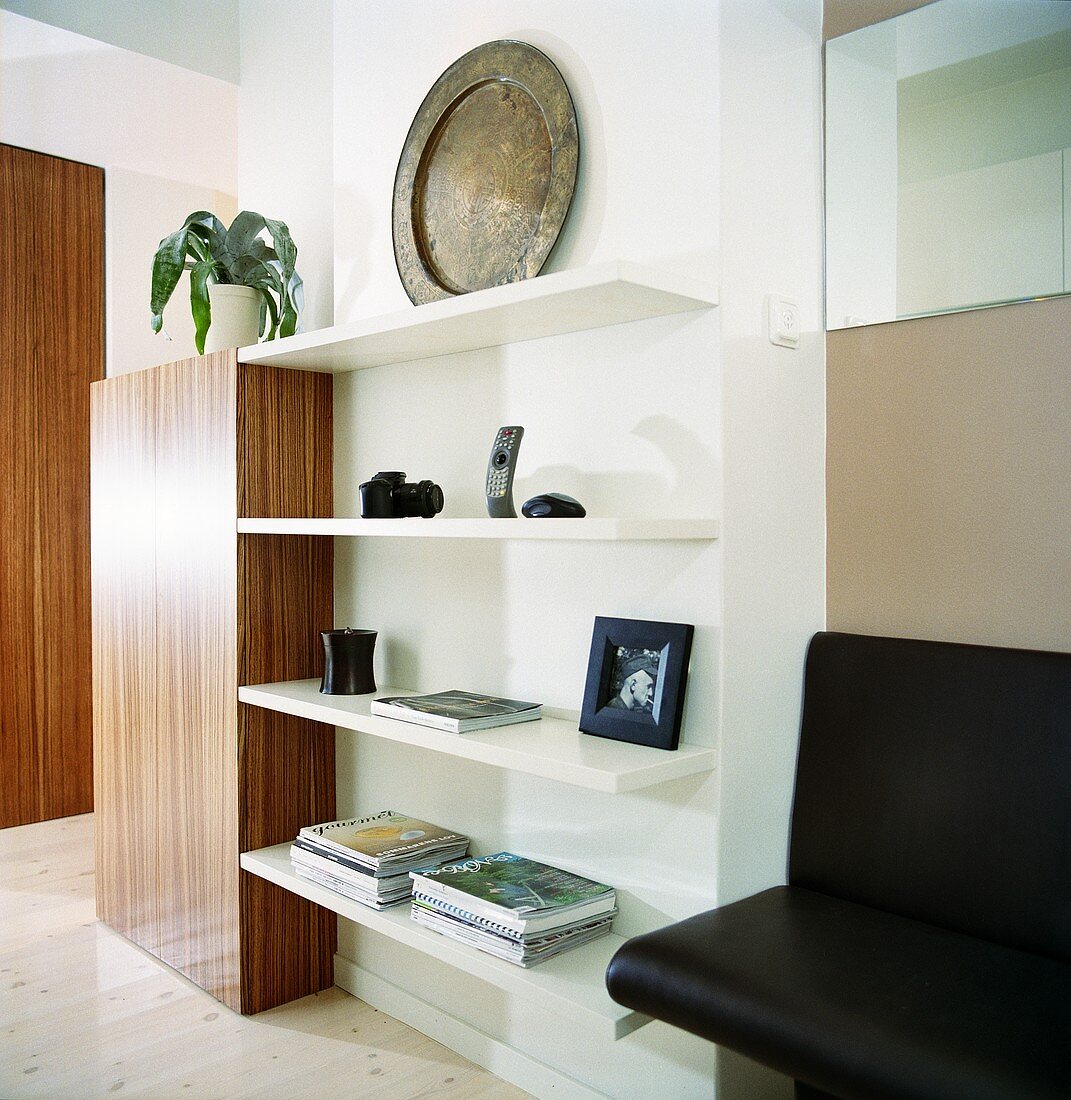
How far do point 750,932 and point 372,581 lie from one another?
1.24 meters

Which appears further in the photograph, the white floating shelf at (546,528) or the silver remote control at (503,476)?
the silver remote control at (503,476)

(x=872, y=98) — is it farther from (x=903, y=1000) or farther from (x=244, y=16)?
(x=244, y=16)

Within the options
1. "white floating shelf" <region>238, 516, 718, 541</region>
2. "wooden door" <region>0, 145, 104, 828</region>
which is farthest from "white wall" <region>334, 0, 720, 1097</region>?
"wooden door" <region>0, 145, 104, 828</region>

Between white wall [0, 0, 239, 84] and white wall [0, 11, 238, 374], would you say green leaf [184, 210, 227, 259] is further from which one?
white wall [0, 11, 238, 374]

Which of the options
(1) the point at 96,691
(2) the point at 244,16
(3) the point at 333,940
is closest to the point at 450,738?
(3) the point at 333,940

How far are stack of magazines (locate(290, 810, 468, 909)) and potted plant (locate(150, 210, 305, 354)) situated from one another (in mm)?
1159

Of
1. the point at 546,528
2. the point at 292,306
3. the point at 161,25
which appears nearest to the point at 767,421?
the point at 546,528

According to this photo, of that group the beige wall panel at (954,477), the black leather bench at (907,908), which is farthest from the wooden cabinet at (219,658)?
the beige wall panel at (954,477)

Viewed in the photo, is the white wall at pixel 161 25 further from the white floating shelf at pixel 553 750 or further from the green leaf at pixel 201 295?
the white floating shelf at pixel 553 750

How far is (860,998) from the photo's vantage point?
133cm

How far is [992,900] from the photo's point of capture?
157cm

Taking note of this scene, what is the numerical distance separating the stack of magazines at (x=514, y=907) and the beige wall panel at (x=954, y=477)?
0.69 m

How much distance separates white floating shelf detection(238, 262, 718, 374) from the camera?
5.17ft

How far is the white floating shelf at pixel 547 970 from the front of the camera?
1590 millimetres
